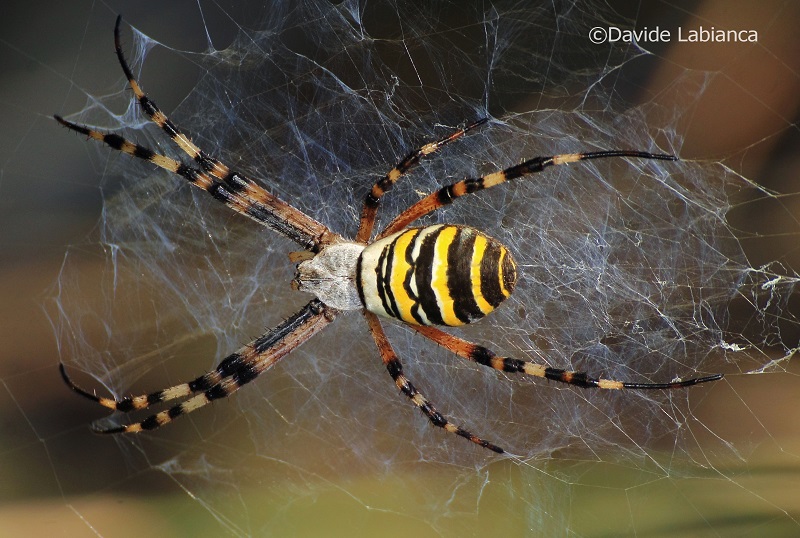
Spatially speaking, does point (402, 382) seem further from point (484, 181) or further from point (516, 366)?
point (484, 181)

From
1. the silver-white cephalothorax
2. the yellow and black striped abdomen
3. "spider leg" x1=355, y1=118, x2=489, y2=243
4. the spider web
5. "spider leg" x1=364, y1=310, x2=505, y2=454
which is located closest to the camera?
the yellow and black striped abdomen

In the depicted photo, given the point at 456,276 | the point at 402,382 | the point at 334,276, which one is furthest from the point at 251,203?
the point at 456,276

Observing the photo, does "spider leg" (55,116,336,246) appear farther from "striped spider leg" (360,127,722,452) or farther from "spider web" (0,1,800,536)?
"striped spider leg" (360,127,722,452)

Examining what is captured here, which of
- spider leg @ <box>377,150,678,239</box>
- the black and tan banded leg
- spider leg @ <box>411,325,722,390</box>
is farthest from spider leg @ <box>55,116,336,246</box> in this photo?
spider leg @ <box>411,325,722,390</box>

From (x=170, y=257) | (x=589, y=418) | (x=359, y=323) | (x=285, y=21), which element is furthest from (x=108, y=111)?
(x=589, y=418)

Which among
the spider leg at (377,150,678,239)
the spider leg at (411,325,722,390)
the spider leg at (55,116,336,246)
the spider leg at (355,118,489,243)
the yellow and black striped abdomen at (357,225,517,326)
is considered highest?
the spider leg at (55,116,336,246)

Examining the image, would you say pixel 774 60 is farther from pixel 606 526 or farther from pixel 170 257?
pixel 170 257

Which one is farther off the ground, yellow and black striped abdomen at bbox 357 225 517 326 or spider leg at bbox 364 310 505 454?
yellow and black striped abdomen at bbox 357 225 517 326
